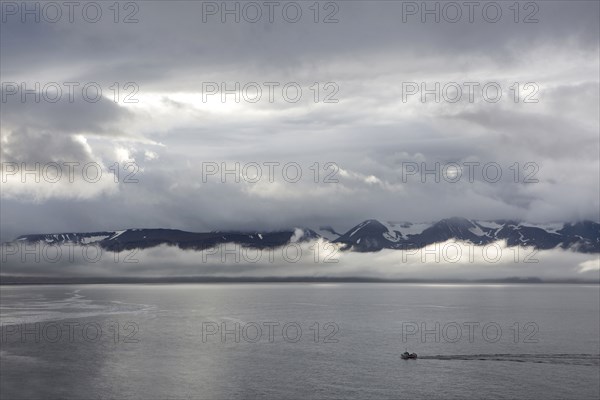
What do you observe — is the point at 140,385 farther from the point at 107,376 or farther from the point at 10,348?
the point at 10,348

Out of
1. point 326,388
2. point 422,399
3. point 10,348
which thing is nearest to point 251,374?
point 326,388

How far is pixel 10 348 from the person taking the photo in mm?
193500

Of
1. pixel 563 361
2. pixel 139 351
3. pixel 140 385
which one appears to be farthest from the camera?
pixel 139 351

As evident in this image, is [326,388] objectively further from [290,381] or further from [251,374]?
[251,374]

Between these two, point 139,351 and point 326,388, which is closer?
point 326,388

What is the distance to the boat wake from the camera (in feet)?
583

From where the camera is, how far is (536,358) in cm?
18438

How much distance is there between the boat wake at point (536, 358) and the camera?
17762cm

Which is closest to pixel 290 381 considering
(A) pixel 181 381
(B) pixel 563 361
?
(A) pixel 181 381

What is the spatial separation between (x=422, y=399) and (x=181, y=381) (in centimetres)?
5730

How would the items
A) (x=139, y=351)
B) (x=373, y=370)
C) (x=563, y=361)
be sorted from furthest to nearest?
(x=139, y=351), (x=563, y=361), (x=373, y=370)

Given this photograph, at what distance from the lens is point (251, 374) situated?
6299 inches

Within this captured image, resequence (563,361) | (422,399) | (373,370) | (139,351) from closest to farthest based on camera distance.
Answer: (422,399), (373,370), (563,361), (139,351)

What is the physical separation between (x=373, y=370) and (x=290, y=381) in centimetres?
2681
